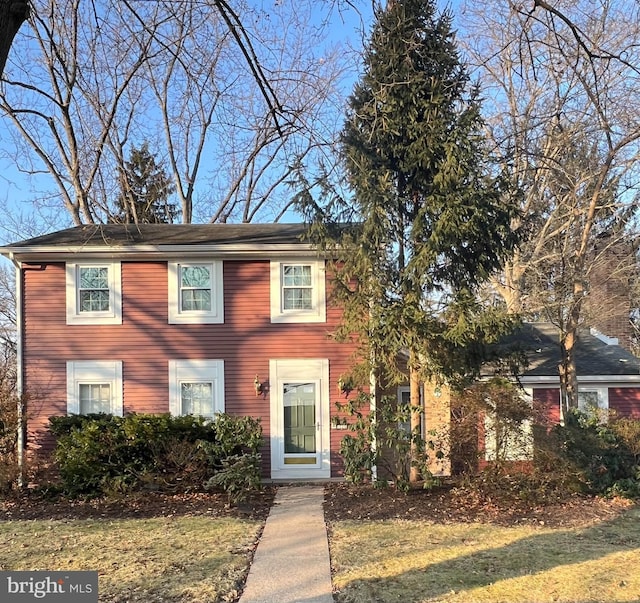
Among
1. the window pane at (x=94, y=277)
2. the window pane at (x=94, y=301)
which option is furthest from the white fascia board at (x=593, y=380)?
the window pane at (x=94, y=277)

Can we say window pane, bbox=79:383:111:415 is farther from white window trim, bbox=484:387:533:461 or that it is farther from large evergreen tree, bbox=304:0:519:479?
white window trim, bbox=484:387:533:461

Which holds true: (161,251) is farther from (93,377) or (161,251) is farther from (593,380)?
(593,380)

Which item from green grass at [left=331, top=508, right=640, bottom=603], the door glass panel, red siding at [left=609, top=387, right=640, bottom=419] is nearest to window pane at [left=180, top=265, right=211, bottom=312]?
the door glass panel

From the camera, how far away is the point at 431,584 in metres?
5.38

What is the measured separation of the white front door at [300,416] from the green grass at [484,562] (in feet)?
10.5

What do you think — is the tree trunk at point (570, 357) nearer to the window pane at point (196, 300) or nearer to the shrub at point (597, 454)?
the shrub at point (597, 454)

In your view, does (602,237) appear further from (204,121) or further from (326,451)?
(204,121)

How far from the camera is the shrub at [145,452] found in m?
9.53

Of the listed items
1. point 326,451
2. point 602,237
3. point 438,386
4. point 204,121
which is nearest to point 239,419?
point 326,451

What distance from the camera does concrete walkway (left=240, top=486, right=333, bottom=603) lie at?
A: 519cm

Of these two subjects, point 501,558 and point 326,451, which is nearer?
point 501,558

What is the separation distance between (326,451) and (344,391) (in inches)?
50.4

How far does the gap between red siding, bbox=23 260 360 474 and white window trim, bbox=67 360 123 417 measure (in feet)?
0.35

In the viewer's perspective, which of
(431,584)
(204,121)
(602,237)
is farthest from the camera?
(204,121)
